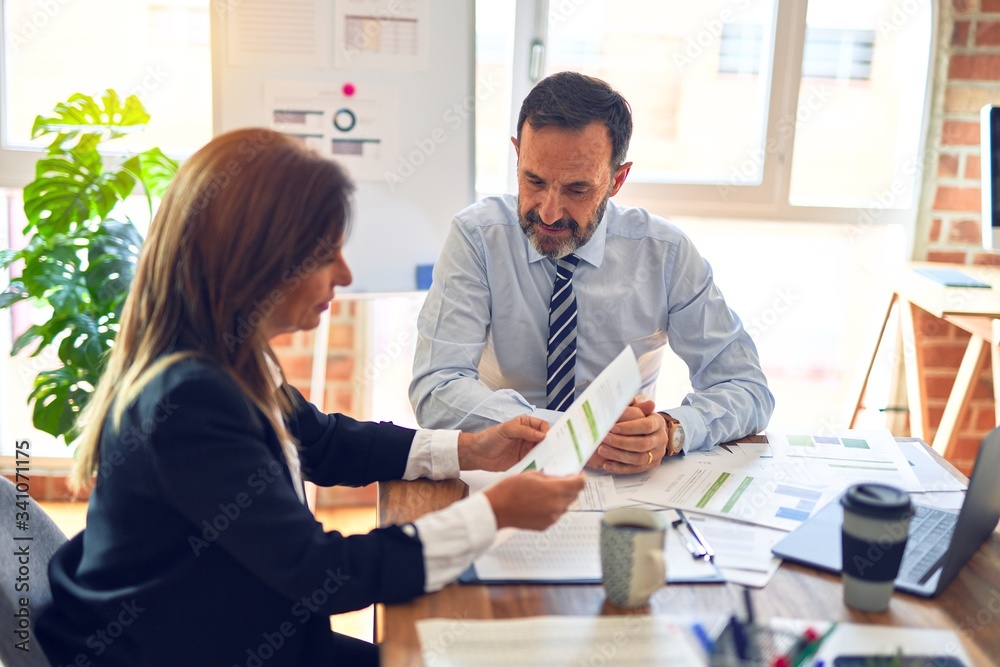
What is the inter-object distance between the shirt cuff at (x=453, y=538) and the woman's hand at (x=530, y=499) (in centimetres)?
2

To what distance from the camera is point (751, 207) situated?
2.85m

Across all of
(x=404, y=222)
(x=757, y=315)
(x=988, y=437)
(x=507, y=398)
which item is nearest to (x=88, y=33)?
(x=404, y=222)

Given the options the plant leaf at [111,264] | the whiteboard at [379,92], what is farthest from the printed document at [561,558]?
the whiteboard at [379,92]

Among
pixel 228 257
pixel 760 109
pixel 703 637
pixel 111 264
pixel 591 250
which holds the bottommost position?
pixel 703 637

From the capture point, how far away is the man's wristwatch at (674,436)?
1.41 m

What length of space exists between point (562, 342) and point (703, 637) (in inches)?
35.5

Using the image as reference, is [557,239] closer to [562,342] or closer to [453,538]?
[562,342]

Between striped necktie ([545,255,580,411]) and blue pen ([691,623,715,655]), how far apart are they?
0.83 m

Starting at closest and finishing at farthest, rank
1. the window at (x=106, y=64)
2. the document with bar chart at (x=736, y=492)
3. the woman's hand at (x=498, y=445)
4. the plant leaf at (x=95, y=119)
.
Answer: the document with bar chart at (x=736, y=492) → the woman's hand at (x=498, y=445) → the plant leaf at (x=95, y=119) → the window at (x=106, y=64)

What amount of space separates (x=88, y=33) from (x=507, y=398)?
1.96 meters

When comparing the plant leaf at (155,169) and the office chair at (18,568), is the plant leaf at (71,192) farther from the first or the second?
the office chair at (18,568)

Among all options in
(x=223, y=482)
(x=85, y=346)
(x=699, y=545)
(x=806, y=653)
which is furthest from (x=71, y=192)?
(x=806, y=653)

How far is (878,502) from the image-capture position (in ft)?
3.20

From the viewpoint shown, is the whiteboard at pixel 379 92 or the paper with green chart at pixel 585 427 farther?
the whiteboard at pixel 379 92
